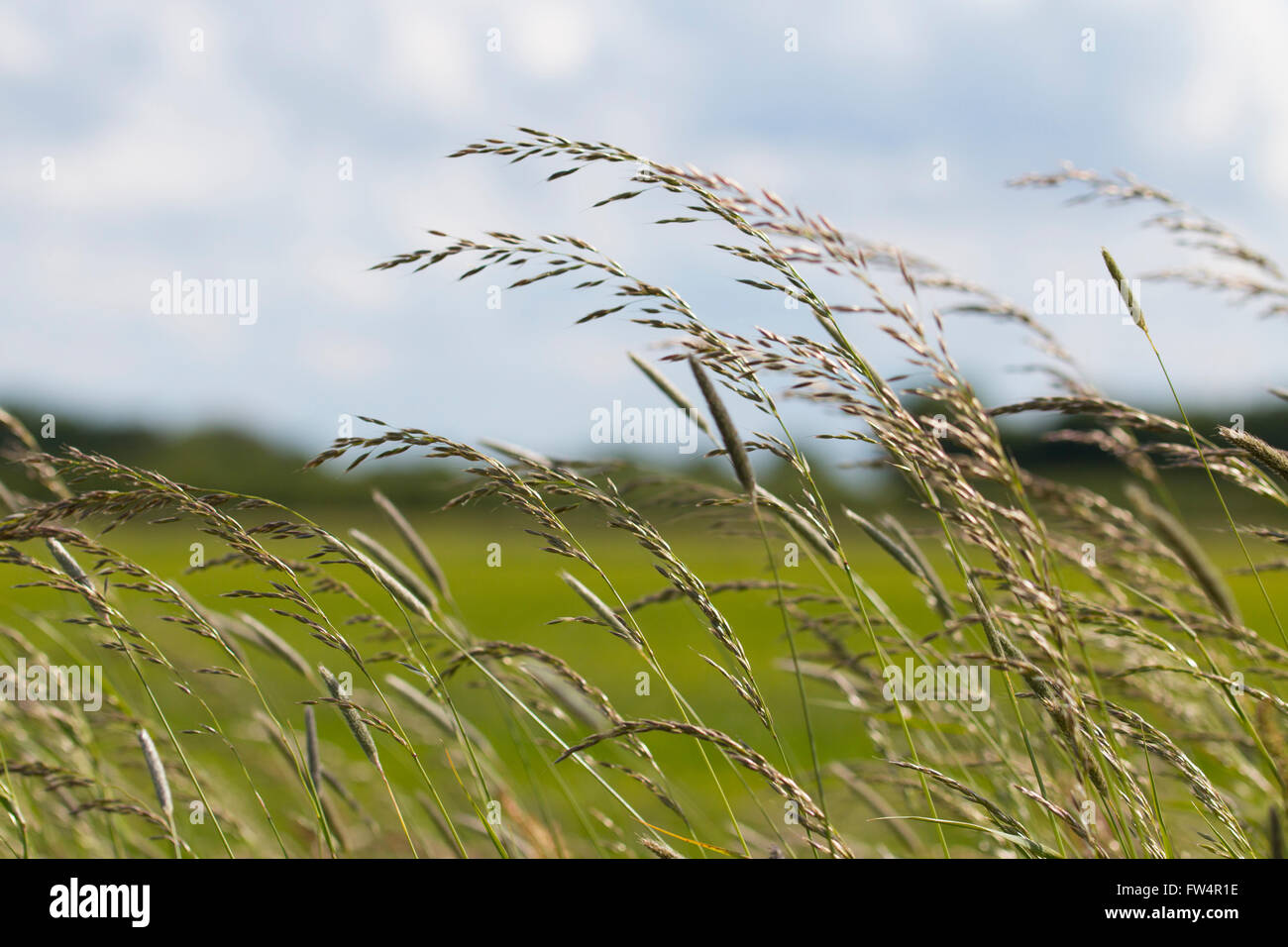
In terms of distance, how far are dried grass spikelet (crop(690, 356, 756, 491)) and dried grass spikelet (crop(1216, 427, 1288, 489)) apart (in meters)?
0.80

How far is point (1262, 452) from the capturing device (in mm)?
1367

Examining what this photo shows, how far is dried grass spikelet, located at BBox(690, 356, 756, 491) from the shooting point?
1518 mm

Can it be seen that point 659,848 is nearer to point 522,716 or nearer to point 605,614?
point 605,614

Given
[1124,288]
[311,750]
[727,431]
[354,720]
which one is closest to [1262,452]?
[1124,288]

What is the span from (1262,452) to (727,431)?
858 millimetres

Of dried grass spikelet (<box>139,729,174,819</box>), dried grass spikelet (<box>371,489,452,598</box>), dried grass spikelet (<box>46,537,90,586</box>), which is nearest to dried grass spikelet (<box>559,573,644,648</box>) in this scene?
dried grass spikelet (<box>371,489,452,598</box>)

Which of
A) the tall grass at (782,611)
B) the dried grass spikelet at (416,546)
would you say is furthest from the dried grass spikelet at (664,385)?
the dried grass spikelet at (416,546)

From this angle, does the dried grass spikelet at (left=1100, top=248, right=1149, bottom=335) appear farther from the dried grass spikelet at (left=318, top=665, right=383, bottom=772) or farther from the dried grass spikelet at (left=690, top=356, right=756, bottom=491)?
the dried grass spikelet at (left=318, top=665, right=383, bottom=772)

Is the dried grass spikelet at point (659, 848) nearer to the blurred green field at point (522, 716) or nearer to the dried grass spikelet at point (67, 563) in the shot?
the blurred green field at point (522, 716)

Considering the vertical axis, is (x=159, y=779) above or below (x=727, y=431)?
below

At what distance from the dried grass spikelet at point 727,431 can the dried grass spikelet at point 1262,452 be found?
80cm

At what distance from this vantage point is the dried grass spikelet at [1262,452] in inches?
53.8
